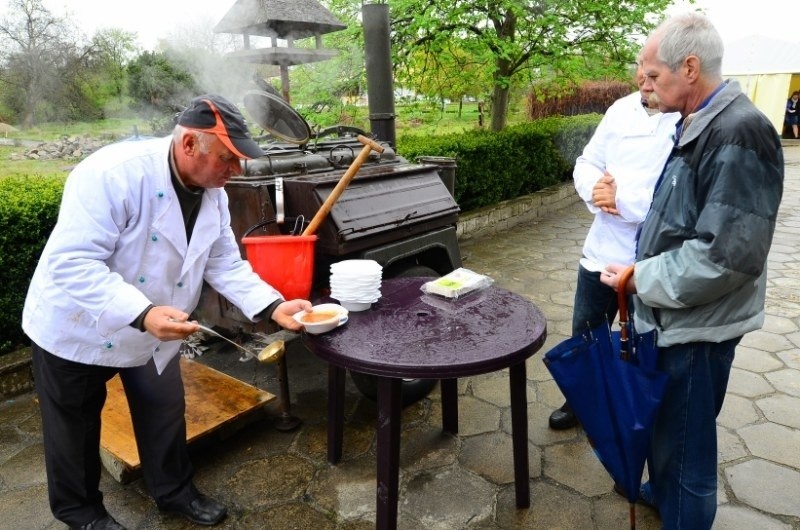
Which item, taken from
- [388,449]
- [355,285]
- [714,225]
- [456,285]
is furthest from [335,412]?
[714,225]

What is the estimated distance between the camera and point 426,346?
2285mm

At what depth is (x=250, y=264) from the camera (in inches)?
113

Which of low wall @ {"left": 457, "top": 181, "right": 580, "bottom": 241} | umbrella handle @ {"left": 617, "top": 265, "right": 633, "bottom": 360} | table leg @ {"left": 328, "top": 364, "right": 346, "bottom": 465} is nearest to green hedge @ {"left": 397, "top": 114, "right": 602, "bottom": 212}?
low wall @ {"left": 457, "top": 181, "right": 580, "bottom": 241}

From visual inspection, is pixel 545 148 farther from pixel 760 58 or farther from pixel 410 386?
pixel 760 58

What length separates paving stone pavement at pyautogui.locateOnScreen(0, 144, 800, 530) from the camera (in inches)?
109

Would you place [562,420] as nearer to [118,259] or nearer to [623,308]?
[623,308]

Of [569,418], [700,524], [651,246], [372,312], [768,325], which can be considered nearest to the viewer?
[651,246]

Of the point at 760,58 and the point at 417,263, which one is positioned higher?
the point at 760,58

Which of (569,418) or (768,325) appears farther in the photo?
(768,325)

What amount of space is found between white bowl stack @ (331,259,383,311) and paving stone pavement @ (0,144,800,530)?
113 centimetres

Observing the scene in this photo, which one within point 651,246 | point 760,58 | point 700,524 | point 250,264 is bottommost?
point 700,524

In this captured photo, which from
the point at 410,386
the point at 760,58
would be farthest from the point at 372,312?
the point at 760,58

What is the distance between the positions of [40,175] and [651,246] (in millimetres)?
5443

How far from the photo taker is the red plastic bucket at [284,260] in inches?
112
